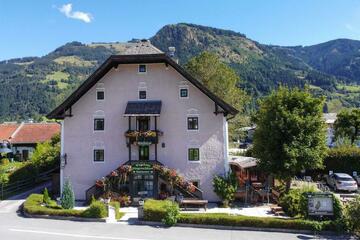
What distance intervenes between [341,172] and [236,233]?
977 inches

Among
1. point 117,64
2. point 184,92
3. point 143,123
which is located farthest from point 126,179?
point 117,64

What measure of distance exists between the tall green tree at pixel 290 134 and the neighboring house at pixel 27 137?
130ft

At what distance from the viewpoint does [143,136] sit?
1379 inches

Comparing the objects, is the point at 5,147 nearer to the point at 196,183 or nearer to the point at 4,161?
the point at 4,161

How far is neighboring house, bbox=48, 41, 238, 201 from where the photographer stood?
35.5 metres

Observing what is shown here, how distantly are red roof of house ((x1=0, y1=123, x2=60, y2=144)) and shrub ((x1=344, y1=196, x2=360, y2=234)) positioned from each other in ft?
160

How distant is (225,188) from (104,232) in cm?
1214

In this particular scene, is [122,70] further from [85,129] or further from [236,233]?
[236,233]

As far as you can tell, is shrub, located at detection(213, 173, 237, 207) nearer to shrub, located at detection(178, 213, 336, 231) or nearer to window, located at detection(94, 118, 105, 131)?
shrub, located at detection(178, 213, 336, 231)

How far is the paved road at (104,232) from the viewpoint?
2405 centimetres

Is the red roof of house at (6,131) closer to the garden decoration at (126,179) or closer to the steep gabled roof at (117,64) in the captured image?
the steep gabled roof at (117,64)

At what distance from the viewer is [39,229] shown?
25.6 meters

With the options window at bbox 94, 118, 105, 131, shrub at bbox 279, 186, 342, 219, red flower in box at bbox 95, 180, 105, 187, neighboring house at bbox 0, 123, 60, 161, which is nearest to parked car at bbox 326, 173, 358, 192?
shrub at bbox 279, 186, 342, 219

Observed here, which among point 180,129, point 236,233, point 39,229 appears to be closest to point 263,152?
point 180,129
